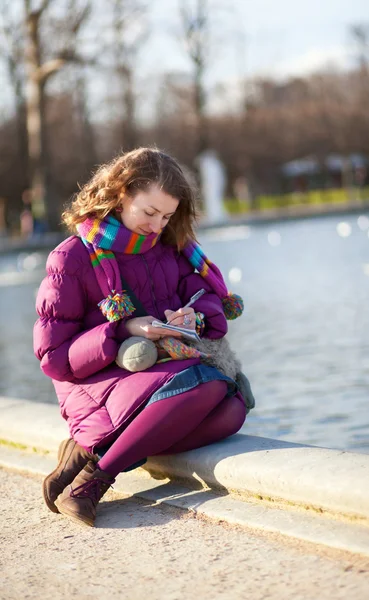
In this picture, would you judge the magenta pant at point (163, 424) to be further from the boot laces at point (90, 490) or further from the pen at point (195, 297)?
the pen at point (195, 297)

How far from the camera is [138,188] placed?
3.69 metres

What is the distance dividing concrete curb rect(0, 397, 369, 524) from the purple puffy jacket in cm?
31

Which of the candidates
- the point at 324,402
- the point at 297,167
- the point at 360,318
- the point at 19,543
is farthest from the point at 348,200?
the point at 19,543

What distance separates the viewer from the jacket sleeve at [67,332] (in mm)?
3555

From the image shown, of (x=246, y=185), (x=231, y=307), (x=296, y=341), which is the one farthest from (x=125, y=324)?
(x=246, y=185)

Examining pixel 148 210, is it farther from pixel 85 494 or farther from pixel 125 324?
Result: pixel 85 494

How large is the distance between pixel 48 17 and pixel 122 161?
2461cm

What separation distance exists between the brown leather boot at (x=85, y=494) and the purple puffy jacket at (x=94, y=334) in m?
0.14

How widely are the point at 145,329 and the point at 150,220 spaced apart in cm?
41

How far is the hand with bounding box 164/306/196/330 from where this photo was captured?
3631mm

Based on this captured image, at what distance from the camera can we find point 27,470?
13.5 ft

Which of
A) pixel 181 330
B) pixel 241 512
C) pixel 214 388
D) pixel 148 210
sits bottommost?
pixel 241 512

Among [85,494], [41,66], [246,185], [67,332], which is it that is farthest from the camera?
[246,185]

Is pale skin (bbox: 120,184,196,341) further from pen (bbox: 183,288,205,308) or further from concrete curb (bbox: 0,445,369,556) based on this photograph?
concrete curb (bbox: 0,445,369,556)
